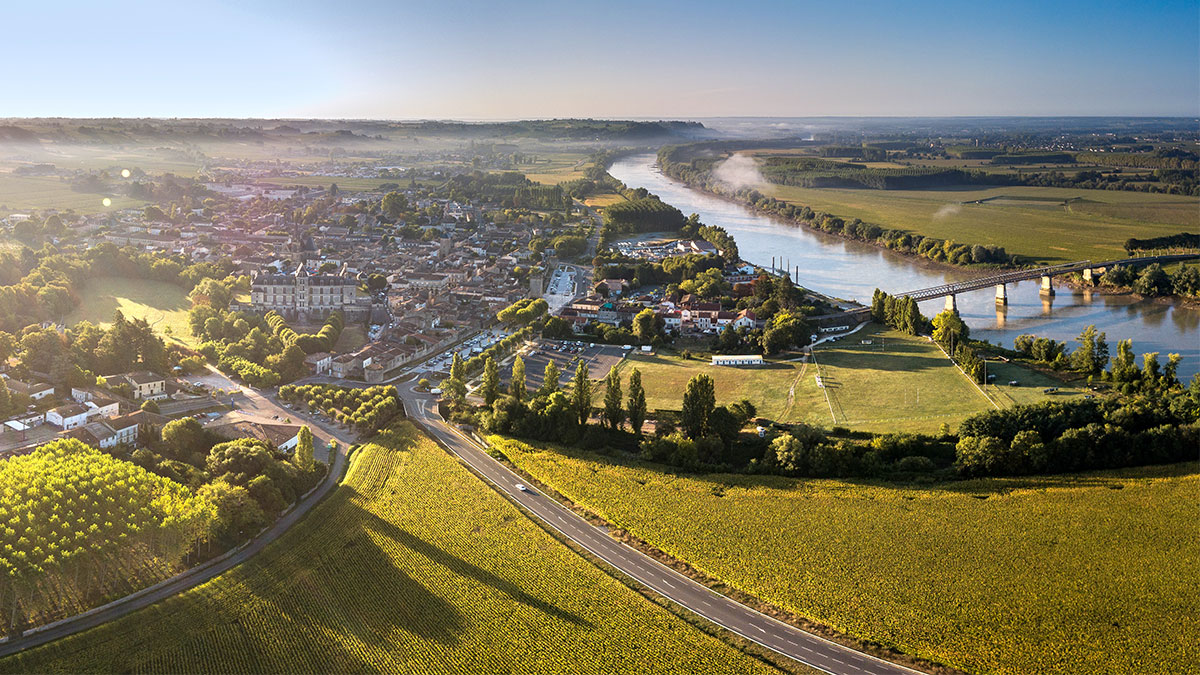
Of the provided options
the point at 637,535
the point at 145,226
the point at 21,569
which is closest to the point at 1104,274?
the point at 637,535

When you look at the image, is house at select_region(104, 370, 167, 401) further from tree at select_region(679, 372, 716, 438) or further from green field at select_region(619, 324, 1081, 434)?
tree at select_region(679, 372, 716, 438)

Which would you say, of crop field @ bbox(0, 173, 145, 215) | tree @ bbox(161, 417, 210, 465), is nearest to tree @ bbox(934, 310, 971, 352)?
tree @ bbox(161, 417, 210, 465)

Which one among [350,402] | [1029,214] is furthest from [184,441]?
[1029,214]

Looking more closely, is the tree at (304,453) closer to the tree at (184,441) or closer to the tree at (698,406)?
the tree at (184,441)

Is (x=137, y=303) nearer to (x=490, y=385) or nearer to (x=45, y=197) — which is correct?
(x=490, y=385)

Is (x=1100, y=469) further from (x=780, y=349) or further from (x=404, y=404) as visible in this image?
(x=404, y=404)

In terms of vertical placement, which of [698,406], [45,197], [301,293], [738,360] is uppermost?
[45,197]
